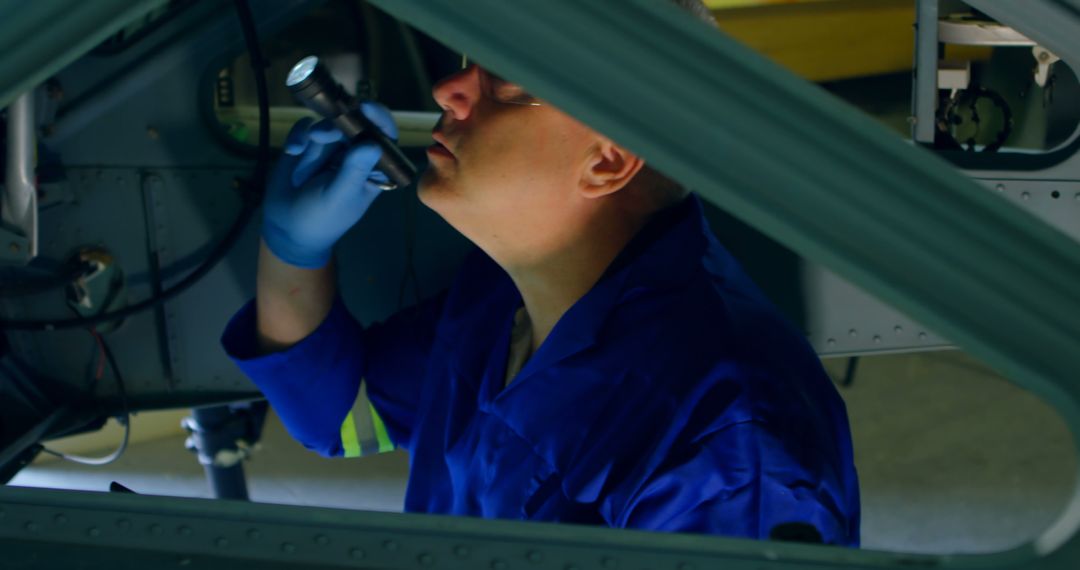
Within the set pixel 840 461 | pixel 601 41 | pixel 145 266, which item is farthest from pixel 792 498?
pixel 145 266

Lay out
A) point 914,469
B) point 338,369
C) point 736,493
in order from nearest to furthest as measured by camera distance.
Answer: point 736,493, point 338,369, point 914,469

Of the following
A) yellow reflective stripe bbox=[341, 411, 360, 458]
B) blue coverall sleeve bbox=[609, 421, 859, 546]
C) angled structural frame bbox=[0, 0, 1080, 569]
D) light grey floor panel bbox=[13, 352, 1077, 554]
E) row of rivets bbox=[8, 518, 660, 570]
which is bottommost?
light grey floor panel bbox=[13, 352, 1077, 554]

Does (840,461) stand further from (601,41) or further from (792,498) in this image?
(601,41)

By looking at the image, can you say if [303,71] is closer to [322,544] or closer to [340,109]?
[340,109]

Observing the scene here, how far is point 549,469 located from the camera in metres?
1.66

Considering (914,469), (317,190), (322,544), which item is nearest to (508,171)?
(317,190)

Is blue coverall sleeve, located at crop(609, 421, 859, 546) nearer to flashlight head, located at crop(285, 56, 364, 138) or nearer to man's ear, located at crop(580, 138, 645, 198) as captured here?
man's ear, located at crop(580, 138, 645, 198)

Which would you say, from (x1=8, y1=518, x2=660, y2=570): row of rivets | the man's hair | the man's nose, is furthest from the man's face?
(x1=8, y1=518, x2=660, y2=570): row of rivets

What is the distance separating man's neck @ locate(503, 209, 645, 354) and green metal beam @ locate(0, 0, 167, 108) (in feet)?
3.16

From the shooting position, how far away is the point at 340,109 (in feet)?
6.17

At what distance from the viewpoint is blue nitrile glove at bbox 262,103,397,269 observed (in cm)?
196

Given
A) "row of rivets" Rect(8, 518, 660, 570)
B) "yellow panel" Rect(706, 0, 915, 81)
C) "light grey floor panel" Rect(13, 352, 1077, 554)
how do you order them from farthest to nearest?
"yellow panel" Rect(706, 0, 915, 81)
"light grey floor panel" Rect(13, 352, 1077, 554)
"row of rivets" Rect(8, 518, 660, 570)

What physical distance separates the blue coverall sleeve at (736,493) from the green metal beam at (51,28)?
0.81 meters

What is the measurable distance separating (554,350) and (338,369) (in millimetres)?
588
